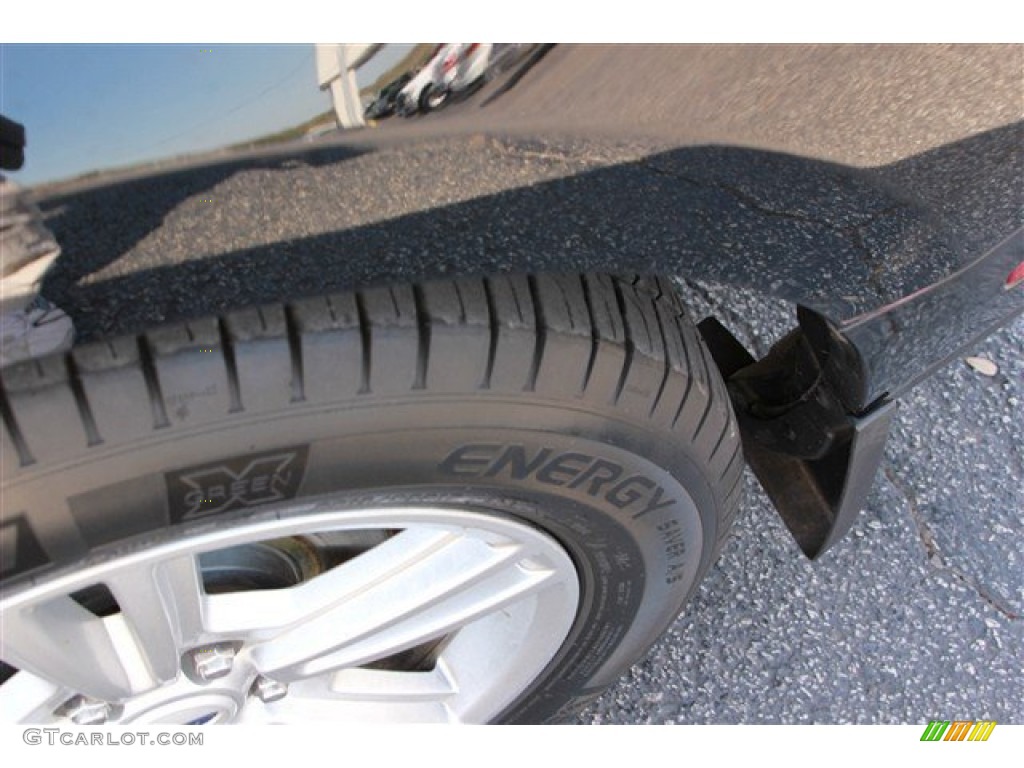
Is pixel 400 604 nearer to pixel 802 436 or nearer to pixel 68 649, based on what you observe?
pixel 68 649

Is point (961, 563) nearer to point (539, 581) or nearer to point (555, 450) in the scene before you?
point (539, 581)

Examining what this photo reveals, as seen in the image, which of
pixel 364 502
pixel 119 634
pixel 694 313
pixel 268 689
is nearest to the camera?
pixel 364 502

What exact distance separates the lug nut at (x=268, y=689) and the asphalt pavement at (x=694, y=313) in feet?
1.96

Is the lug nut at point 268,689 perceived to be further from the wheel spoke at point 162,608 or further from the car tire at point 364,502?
the wheel spoke at point 162,608

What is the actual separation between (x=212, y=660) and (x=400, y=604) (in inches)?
10.6

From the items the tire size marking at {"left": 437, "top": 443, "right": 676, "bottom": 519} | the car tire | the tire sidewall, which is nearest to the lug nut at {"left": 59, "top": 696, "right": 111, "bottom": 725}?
the car tire

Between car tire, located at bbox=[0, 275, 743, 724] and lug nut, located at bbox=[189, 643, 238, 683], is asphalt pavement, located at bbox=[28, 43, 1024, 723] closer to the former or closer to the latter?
car tire, located at bbox=[0, 275, 743, 724]

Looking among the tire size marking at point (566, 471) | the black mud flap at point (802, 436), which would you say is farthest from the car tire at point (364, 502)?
the black mud flap at point (802, 436)

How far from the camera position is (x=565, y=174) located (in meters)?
0.95

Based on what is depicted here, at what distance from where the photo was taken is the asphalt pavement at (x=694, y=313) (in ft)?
2.88

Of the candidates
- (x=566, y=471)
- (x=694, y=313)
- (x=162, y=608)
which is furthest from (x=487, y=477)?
(x=694, y=313)

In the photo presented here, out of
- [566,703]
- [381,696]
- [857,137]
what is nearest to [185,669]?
[381,696]

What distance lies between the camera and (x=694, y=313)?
2.21 meters

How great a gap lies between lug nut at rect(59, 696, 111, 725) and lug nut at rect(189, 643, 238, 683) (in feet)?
0.41
